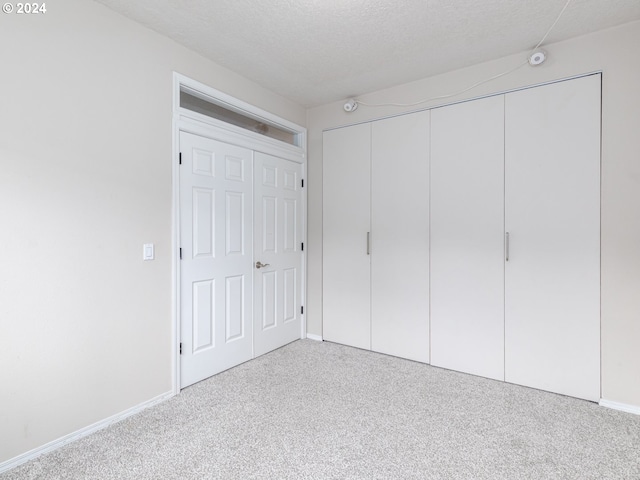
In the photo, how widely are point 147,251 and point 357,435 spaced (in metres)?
1.92

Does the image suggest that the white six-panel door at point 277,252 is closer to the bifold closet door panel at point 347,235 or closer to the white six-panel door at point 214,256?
the white six-panel door at point 214,256

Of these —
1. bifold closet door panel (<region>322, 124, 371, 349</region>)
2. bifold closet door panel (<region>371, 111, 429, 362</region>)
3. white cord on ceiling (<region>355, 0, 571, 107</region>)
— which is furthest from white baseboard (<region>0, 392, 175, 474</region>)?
white cord on ceiling (<region>355, 0, 571, 107</region>)

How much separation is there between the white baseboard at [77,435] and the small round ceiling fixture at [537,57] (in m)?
3.87

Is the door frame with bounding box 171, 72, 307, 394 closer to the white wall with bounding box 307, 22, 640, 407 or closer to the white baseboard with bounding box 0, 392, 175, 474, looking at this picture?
the white baseboard with bounding box 0, 392, 175, 474

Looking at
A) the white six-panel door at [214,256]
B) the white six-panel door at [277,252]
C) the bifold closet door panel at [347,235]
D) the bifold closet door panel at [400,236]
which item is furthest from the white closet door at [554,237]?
the white six-panel door at [214,256]

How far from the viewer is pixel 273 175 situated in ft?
11.3

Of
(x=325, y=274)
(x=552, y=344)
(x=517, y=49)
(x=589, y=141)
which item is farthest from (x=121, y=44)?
(x=552, y=344)

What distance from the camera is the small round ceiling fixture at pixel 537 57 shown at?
2508 millimetres

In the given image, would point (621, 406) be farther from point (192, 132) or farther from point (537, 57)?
point (192, 132)

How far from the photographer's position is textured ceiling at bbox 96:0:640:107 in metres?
2.10

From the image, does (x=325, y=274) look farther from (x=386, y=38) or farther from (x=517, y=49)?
(x=517, y=49)

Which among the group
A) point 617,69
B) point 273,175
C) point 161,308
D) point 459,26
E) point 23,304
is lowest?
point 161,308

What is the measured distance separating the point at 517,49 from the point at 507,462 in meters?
2.95

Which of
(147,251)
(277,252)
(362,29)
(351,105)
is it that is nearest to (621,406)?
(277,252)
